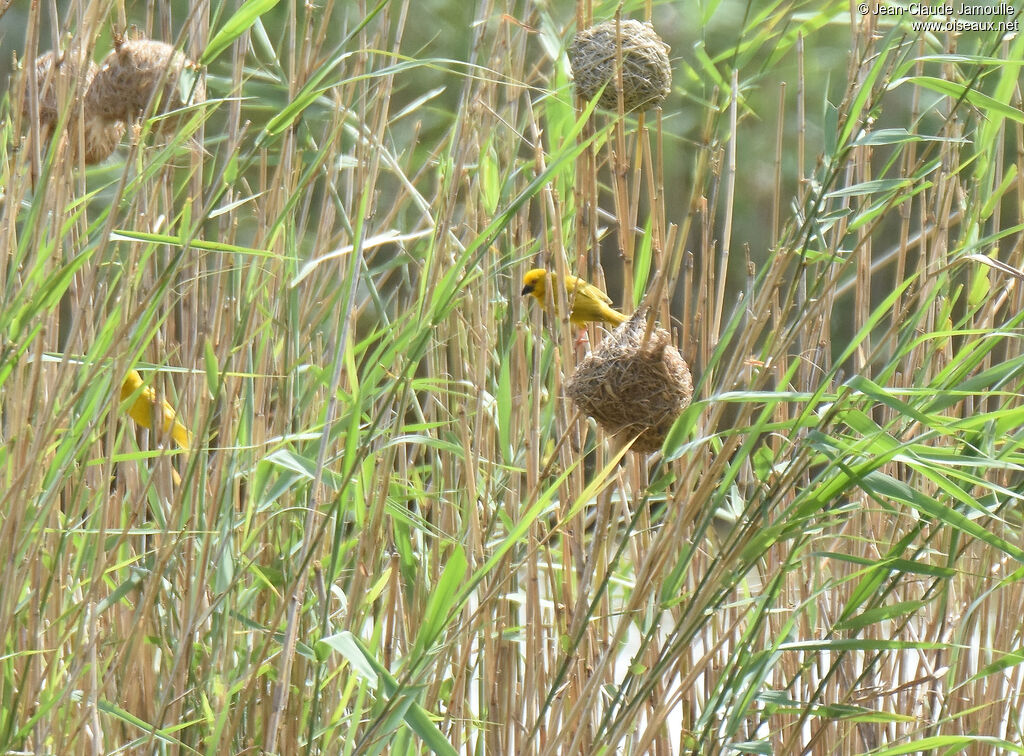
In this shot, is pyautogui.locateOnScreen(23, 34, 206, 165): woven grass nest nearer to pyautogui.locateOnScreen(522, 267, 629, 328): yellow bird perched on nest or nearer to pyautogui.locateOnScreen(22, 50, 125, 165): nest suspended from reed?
pyautogui.locateOnScreen(22, 50, 125, 165): nest suspended from reed

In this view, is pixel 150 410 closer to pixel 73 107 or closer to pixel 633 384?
pixel 73 107

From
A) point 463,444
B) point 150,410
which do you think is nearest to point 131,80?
point 150,410

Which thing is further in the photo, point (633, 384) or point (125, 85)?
point (125, 85)

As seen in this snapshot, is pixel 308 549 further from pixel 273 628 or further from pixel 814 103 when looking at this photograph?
pixel 814 103

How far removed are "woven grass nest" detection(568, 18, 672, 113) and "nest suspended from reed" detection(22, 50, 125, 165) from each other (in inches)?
13.0

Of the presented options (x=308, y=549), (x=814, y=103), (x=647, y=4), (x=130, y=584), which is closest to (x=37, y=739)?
(x=130, y=584)

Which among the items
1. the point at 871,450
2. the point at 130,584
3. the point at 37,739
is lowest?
the point at 37,739

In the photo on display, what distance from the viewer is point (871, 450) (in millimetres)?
618

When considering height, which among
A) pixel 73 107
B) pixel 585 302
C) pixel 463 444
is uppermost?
pixel 73 107

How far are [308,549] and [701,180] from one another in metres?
0.33

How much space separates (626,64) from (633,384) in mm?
263

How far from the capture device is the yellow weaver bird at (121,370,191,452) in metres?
0.80

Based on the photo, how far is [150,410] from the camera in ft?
2.72

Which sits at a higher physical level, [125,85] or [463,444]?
[125,85]
